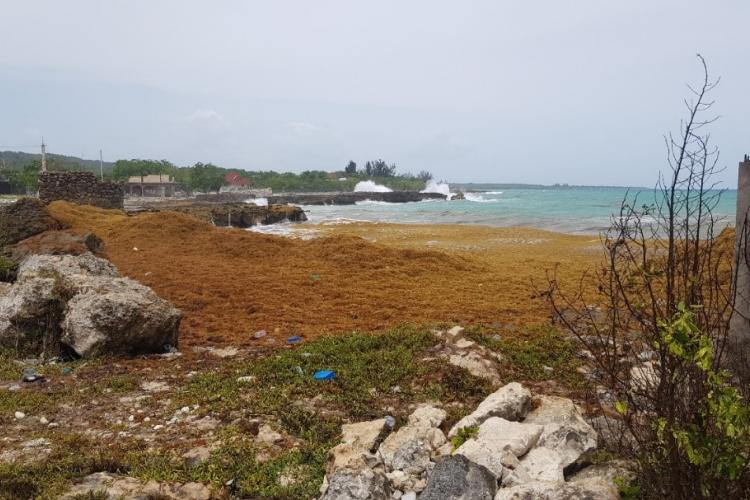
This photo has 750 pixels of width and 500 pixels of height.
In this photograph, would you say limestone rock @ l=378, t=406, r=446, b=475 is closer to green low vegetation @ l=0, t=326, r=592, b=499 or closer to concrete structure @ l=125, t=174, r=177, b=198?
green low vegetation @ l=0, t=326, r=592, b=499

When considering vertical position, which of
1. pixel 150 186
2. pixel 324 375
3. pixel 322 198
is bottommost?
pixel 324 375

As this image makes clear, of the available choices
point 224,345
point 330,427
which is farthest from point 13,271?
point 330,427

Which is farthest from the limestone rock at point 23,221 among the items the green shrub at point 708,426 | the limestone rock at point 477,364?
the green shrub at point 708,426

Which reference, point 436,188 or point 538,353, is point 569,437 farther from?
point 436,188

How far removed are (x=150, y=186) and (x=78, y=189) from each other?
53.2 meters

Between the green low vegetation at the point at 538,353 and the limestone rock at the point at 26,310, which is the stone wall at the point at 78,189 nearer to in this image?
the limestone rock at the point at 26,310

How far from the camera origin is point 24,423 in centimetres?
442

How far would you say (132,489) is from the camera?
3.28 metres

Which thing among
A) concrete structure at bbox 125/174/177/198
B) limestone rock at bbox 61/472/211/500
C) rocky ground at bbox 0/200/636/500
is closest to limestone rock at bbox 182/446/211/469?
rocky ground at bbox 0/200/636/500

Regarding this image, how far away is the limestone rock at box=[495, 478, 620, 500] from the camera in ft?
9.05

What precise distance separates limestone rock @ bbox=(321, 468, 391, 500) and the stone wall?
25.0 metres

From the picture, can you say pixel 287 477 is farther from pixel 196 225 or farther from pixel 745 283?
pixel 196 225

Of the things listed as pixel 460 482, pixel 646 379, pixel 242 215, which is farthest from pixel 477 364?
pixel 242 215

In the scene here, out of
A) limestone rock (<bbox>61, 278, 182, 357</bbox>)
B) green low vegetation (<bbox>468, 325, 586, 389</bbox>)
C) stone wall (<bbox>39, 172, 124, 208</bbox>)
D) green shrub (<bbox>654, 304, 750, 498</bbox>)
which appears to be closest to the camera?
Answer: green shrub (<bbox>654, 304, 750, 498</bbox>)
